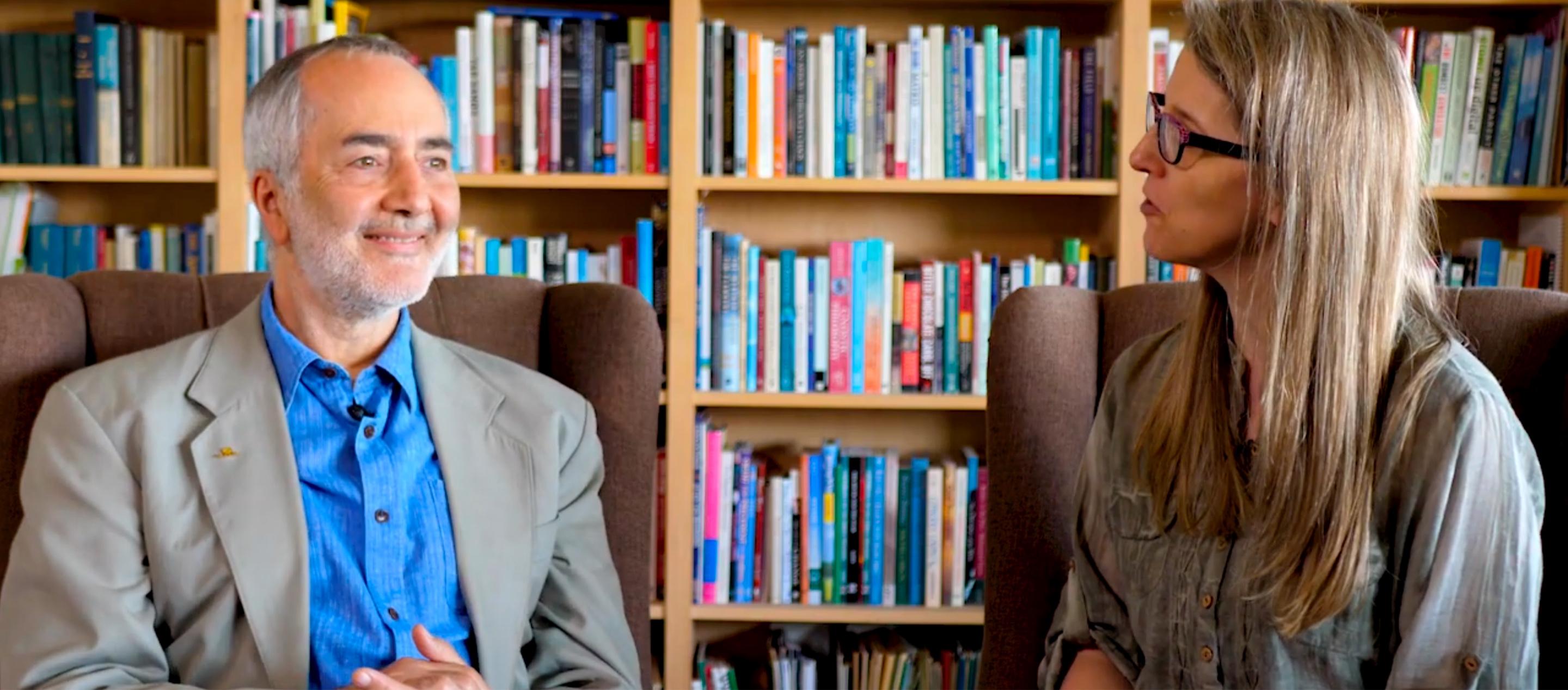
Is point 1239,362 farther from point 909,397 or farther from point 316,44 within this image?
point 909,397

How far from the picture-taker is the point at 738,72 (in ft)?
8.75

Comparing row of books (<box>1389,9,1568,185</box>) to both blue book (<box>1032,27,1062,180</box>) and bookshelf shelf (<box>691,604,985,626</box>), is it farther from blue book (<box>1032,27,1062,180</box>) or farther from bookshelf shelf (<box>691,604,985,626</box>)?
bookshelf shelf (<box>691,604,985,626</box>)

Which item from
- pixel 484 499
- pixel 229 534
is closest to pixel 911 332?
pixel 484 499

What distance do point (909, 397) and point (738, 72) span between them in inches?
27.0

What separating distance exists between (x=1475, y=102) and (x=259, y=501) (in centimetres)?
225

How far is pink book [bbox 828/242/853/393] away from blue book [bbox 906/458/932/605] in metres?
0.22

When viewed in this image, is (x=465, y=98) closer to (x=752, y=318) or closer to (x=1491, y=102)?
(x=752, y=318)

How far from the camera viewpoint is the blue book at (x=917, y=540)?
2.75 metres

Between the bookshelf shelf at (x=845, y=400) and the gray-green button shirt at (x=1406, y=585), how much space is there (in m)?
1.20

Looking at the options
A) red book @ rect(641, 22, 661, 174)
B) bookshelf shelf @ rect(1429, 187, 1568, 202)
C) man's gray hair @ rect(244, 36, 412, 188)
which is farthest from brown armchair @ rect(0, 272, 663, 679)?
bookshelf shelf @ rect(1429, 187, 1568, 202)

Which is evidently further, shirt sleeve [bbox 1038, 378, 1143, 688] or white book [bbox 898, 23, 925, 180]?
white book [bbox 898, 23, 925, 180]

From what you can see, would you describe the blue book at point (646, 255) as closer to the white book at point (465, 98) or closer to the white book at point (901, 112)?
the white book at point (465, 98)

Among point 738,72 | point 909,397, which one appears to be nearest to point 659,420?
point 909,397

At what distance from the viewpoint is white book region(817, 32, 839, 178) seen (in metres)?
2.68
